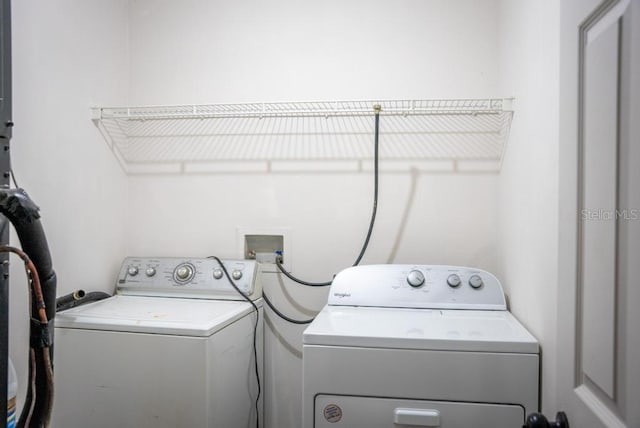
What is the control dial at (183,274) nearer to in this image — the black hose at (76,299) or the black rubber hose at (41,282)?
the black hose at (76,299)

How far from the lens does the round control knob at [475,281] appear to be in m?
1.54

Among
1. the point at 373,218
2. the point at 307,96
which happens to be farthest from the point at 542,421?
the point at 307,96

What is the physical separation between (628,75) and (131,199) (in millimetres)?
2011

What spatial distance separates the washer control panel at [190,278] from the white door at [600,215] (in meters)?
1.22

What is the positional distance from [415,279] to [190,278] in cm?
99

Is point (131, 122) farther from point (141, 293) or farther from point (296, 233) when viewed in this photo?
point (296, 233)

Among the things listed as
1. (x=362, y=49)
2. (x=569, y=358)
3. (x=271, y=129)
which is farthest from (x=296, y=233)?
(x=569, y=358)

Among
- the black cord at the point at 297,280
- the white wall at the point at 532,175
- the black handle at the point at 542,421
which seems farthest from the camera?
the black cord at the point at 297,280

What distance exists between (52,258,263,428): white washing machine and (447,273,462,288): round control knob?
33.4 inches

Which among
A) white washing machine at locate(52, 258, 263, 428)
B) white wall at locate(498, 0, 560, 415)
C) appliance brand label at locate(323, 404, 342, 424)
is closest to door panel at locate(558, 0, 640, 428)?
white wall at locate(498, 0, 560, 415)

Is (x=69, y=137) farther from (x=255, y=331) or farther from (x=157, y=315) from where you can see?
(x=255, y=331)

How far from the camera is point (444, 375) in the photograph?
1117mm

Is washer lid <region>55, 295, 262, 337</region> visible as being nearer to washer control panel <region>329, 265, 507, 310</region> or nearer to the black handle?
washer control panel <region>329, 265, 507, 310</region>

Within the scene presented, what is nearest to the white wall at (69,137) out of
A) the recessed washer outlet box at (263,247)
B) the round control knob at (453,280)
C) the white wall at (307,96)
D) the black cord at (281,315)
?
the white wall at (307,96)
